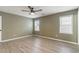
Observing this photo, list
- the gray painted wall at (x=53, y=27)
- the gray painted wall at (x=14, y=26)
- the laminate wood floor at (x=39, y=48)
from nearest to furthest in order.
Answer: the laminate wood floor at (x=39, y=48) < the gray painted wall at (x=53, y=27) < the gray painted wall at (x=14, y=26)

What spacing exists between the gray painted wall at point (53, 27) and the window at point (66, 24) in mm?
252

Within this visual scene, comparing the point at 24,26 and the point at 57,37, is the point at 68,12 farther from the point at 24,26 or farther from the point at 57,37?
the point at 24,26

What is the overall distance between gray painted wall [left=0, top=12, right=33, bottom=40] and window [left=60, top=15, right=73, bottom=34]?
405 centimetres

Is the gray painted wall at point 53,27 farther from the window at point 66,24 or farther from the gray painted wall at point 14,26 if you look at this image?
the gray painted wall at point 14,26

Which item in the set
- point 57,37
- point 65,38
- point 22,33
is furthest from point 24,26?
point 65,38

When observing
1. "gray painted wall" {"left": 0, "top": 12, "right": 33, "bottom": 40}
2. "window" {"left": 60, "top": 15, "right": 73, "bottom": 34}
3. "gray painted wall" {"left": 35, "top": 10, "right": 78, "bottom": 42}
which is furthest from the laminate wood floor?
"gray painted wall" {"left": 0, "top": 12, "right": 33, "bottom": 40}

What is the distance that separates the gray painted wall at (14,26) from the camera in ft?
18.6

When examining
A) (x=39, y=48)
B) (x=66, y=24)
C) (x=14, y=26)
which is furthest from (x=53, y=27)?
(x=14, y=26)

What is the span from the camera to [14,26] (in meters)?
6.60

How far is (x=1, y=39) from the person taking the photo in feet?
17.7

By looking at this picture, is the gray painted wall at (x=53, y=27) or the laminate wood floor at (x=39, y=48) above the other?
the gray painted wall at (x=53, y=27)

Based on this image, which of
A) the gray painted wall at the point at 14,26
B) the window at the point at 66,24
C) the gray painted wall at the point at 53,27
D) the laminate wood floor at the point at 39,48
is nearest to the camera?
the laminate wood floor at the point at 39,48

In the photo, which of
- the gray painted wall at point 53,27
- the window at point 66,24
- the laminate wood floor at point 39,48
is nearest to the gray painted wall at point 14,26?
the gray painted wall at point 53,27

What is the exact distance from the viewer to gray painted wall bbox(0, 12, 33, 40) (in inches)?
223
